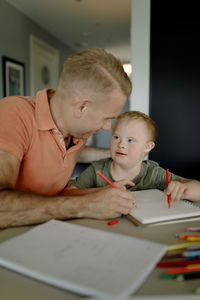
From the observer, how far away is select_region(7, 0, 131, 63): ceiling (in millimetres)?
4105

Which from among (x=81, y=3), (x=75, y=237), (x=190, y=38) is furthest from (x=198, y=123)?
(x=81, y=3)

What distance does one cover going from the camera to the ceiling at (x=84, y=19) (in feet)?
13.5

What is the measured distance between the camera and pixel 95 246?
0.59 m

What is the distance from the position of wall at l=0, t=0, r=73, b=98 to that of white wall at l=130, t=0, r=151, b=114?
2237 millimetres

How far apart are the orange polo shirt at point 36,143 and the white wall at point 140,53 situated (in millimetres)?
1464

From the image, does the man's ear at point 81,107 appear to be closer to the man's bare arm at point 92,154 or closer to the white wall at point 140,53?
the man's bare arm at point 92,154

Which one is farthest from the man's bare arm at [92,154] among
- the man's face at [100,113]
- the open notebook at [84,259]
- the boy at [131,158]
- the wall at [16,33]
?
the wall at [16,33]

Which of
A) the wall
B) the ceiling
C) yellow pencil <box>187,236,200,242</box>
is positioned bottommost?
yellow pencil <box>187,236,200,242</box>

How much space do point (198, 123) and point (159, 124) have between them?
0.33 meters

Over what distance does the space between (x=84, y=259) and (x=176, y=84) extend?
7.15ft

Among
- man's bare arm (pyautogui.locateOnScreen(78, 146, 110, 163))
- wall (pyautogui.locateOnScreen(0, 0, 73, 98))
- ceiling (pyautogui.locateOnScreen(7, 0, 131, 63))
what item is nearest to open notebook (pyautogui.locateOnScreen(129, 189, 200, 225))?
man's bare arm (pyautogui.locateOnScreen(78, 146, 110, 163))

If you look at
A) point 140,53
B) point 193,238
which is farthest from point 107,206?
point 140,53

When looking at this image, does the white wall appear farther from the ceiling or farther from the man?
the ceiling

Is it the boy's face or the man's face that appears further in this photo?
the boy's face
